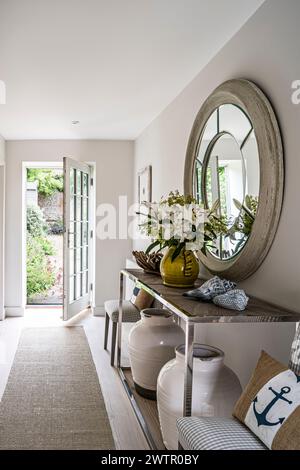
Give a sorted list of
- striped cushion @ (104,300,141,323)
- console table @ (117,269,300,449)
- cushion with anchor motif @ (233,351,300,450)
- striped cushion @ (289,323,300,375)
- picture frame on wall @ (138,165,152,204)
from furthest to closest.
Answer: picture frame on wall @ (138,165,152,204) → striped cushion @ (104,300,141,323) → console table @ (117,269,300,449) → striped cushion @ (289,323,300,375) → cushion with anchor motif @ (233,351,300,450)

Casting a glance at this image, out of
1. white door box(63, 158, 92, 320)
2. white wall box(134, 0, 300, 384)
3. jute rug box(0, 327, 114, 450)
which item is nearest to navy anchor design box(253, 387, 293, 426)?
Answer: white wall box(134, 0, 300, 384)

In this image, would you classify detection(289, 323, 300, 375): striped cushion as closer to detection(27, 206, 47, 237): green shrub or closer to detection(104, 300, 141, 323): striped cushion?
detection(104, 300, 141, 323): striped cushion

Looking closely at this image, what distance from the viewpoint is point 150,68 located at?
2830mm

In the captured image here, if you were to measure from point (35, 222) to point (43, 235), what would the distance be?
0.26 metres

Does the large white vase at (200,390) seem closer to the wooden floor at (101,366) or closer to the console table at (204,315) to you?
the console table at (204,315)

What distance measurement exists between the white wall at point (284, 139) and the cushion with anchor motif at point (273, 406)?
0.37 meters

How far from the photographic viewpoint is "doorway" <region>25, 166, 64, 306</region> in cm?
672

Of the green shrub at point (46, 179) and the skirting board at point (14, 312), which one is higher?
the green shrub at point (46, 179)

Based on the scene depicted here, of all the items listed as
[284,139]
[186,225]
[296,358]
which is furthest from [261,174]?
[296,358]

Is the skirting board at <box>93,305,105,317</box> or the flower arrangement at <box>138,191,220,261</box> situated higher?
the flower arrangement at <box>138,191,220,261</box>

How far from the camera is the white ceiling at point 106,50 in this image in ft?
6.75

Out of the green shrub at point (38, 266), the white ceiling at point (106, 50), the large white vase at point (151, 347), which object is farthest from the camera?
the green shrub at point (38, 266)

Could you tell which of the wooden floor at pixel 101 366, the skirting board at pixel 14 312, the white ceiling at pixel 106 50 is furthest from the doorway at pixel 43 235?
the white ceiling at pixel 106 50

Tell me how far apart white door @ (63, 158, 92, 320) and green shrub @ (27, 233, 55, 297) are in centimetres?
140
